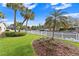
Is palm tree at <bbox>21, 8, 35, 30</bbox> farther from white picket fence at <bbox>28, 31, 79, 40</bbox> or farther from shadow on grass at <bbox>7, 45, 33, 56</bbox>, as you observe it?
shadow on grass at <bbox>7, 45, 33, 56</bbox>

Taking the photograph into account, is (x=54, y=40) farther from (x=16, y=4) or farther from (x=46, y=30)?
(x=16, y=4)

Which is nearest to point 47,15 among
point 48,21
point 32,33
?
point 48,21

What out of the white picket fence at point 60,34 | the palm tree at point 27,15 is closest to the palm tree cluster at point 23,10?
the palm tree at point 27,15

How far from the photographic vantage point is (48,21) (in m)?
3.22

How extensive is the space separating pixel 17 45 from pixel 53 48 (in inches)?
16.8

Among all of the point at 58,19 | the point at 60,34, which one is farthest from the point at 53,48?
the point at 58,19

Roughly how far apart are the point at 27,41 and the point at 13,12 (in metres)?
0.38

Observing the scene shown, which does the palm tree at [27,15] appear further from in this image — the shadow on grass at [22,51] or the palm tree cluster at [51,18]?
the shadow on grass at [22,51]

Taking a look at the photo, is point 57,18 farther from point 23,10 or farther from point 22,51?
point 22,51

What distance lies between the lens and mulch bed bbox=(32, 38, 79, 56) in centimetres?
321

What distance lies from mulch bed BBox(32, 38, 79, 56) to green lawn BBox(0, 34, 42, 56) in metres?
0.06

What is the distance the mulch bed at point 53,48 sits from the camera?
126 inches

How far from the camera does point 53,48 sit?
3.24 metres

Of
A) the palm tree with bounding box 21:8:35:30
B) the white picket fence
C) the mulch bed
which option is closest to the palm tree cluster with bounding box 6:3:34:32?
the palm tree with bounding box 21:8:35:30
